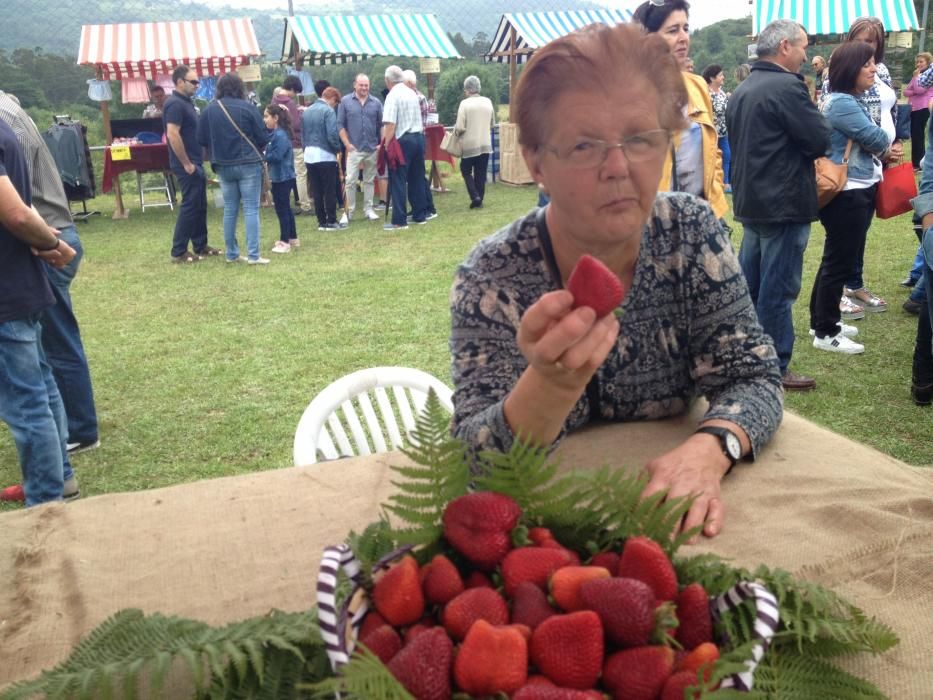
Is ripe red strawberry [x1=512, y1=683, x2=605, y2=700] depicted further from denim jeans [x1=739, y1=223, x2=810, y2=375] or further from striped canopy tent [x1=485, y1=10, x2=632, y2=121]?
striped canopy tent [x1=485, y1=10, x2=632, y2=121]

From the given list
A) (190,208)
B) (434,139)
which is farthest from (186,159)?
(434,139)

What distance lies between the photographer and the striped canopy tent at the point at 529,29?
14.1m

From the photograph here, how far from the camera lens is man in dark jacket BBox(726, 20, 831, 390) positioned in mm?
3773

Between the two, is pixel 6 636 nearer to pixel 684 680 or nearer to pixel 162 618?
pixel 162 618

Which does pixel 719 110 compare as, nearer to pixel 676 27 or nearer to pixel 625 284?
pixel 676 27

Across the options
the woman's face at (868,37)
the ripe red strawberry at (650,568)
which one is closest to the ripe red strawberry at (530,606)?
the ripe red strawberry at (650,568)

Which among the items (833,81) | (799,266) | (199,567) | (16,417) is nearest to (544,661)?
(199,567)

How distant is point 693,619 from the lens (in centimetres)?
89

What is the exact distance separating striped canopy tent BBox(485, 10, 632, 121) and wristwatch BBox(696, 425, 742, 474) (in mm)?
13131

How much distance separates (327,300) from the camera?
255 inches

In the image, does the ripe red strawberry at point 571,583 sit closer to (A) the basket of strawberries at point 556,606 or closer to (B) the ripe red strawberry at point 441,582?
(A) the basket of strawberries at point 556,606

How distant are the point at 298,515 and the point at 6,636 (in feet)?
1.60

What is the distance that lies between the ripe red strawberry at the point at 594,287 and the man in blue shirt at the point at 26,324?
7.84 feet

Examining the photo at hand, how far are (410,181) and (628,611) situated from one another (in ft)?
30.9
